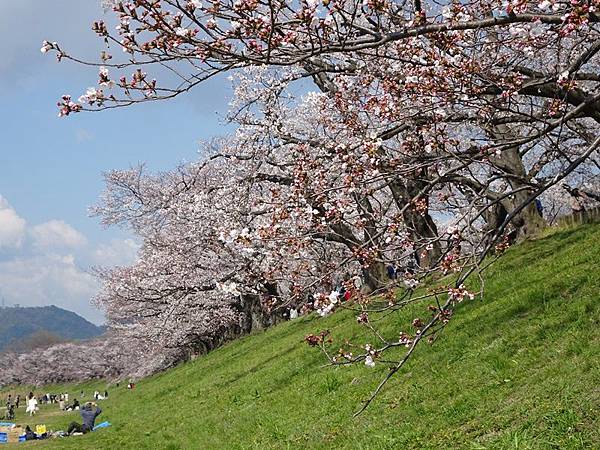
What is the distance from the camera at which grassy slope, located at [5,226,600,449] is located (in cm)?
647

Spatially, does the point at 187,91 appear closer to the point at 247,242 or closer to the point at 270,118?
the point at 247,242

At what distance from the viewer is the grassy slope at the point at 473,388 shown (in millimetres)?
6469

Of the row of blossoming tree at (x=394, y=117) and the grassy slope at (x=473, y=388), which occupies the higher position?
the row of blossoming tree at (x=394, y=117)


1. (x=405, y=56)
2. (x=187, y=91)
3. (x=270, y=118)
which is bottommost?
(x=187, y=91)

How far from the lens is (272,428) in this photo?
35.1 ft

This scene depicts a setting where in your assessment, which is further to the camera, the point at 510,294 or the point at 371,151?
the point at 510,294

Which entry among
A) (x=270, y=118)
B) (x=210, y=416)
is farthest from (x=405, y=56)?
(x=270, y=118)

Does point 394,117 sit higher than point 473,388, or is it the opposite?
point 394,117

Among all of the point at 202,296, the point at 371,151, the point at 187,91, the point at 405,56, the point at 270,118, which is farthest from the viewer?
the point at 202,296

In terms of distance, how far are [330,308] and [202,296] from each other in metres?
23.7

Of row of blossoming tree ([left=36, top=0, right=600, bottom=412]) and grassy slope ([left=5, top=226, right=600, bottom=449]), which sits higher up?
row of blossoming tree ([left=36, top=0, right=600, bottom=412])

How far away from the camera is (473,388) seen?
315 inches

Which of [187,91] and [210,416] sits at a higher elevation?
[187,91]

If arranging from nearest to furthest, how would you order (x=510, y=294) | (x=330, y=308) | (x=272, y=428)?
(x=330, y=308), (x=272, y=428), (x=510, y=294)
